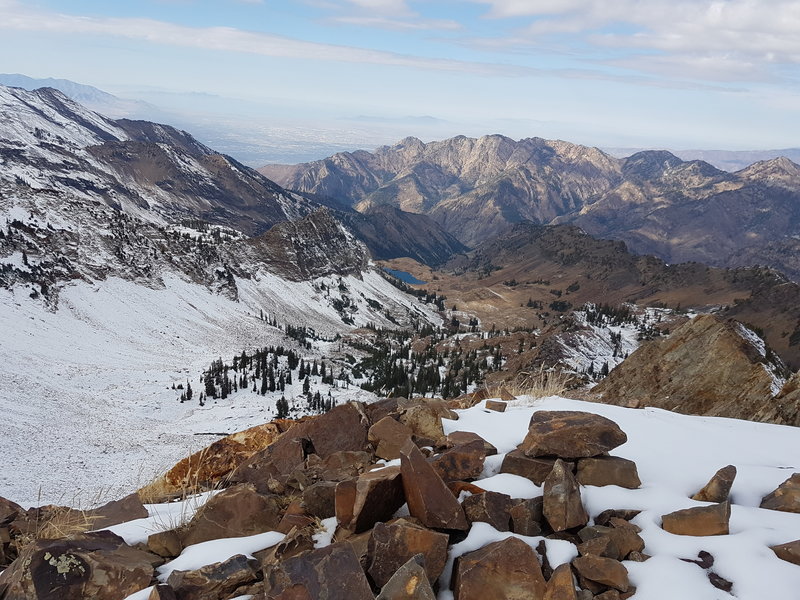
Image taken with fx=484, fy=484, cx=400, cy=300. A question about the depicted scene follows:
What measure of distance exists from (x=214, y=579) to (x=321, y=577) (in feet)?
4.40

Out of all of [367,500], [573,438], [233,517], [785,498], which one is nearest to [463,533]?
[367,500]

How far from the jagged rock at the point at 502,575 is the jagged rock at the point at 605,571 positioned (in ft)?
1.47

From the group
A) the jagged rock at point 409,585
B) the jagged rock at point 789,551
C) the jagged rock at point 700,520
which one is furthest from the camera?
the jagged rock at point 700,520

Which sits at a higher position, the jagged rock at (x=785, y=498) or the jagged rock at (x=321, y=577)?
the jagged rock at (x=785, y=498)

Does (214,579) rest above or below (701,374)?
above

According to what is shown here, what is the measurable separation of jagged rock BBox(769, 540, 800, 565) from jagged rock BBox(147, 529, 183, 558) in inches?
274

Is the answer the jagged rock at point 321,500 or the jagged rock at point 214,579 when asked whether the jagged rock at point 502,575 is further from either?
the jagged rock at point 214,579

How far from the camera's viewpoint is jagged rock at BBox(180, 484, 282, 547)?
6441 millimetres

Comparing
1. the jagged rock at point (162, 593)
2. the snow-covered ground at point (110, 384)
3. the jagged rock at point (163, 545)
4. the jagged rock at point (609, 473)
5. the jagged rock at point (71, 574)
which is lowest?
the snow-covered ground at point (110, 384)

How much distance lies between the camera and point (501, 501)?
595cm

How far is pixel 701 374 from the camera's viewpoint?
2350 centimetres

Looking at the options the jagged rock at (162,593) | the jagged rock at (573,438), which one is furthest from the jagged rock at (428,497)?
the jagged rock at (162,593)

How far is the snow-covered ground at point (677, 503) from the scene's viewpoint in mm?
4895

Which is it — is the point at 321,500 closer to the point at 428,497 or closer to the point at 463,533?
the point at 428,497
